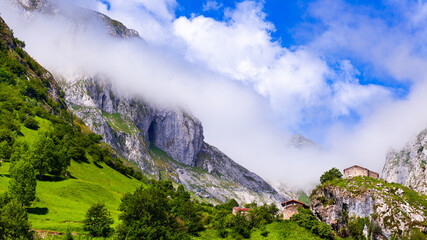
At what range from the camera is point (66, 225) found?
48.4 metres

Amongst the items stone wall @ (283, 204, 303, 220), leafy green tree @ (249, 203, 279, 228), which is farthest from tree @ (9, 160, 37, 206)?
stone wall @ (283, 204, 303, 220)

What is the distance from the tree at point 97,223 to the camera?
161 feet

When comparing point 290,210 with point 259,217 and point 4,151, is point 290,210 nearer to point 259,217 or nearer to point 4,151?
point 259,217

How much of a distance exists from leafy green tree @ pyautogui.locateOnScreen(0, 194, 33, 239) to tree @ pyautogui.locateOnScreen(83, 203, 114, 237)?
11771 mm

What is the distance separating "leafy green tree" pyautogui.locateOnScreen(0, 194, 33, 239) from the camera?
35.1 metres

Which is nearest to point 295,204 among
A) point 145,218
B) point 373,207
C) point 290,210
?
point 290,210

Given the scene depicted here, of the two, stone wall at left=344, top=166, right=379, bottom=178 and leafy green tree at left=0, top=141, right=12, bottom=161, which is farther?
stone wall at left=344, top=166, right=379, bottom=178

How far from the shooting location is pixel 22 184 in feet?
165

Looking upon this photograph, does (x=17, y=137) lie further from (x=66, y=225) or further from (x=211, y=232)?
(x=211, y=232)

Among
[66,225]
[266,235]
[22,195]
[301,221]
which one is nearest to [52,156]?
[22,195]

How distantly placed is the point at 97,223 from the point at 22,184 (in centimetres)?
1441

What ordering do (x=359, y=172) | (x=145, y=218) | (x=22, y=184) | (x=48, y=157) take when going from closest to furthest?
1. (x=145, y=218)
2. (x=22, y=184)
3. (x=48, y=157)
4. (x=359, y=172)

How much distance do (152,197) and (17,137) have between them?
65.5 meters

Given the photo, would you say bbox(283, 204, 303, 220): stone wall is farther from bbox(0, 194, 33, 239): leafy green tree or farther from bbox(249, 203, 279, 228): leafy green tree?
bbox(0, 194, 33, 239): leafy green tree
